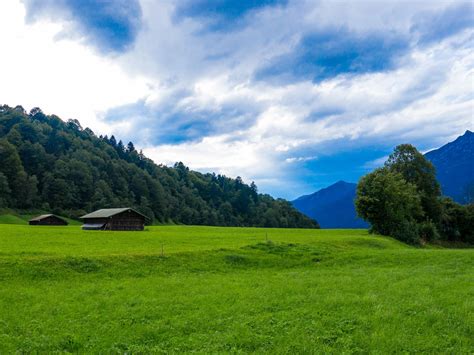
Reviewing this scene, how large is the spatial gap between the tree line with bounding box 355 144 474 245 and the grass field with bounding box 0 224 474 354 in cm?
4224

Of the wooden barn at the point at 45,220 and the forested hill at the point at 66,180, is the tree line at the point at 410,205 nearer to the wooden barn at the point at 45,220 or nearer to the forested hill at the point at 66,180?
the wooden barn at the point at 45,220

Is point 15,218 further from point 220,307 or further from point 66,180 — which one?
point 220,307

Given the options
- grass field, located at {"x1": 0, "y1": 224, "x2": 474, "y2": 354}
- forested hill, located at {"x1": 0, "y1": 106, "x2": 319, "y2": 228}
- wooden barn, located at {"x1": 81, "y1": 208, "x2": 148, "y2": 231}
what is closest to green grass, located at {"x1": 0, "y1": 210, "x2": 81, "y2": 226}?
forested hill, located at {"x1": 0, "y1": 106, "x2": 319, "y2": 228}

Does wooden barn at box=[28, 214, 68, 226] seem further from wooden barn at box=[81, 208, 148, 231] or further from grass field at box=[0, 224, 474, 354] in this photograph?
grass field at box=[0, 224, 474, 354]

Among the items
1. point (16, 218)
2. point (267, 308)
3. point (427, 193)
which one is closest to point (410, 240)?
point (427, 193)

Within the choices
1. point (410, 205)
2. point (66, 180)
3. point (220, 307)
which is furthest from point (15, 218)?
point (220, 307)

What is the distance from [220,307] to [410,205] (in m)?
65.6

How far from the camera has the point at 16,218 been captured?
12238 centimetres

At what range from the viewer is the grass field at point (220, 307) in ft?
40.7

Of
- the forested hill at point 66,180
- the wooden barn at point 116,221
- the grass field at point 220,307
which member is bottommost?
the grass field at point 220,307

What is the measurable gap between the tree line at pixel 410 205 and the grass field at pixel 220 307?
139 ft

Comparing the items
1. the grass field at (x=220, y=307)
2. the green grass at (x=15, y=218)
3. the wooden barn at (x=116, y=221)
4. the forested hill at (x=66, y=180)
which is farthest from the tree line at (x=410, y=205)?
the forested hill at (x=66, y=180)

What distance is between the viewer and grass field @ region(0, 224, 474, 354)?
40.7ft

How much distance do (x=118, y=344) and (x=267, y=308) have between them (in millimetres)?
6717
